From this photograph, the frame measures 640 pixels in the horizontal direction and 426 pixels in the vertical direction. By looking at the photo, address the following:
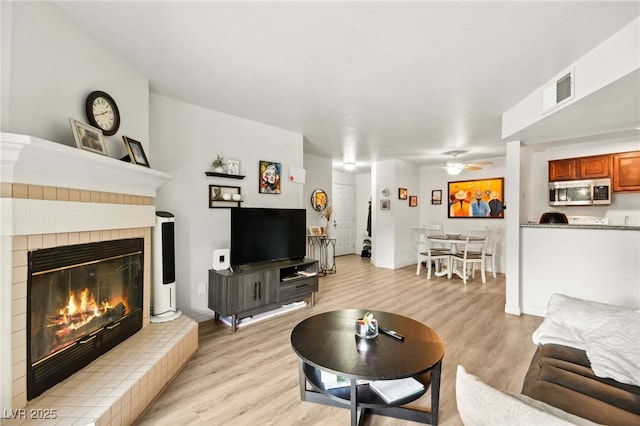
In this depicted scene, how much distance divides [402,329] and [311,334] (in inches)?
24.6

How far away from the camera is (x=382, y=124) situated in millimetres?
3703

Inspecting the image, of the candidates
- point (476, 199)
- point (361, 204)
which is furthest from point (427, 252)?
point (361, 204)

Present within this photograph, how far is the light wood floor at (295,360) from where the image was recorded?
168 centimetres

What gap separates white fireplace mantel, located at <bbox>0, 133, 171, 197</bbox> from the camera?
1.26 metres

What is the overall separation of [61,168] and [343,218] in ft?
22.1

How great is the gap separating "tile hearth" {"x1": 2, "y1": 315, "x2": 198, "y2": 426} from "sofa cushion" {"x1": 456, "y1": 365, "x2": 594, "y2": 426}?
63.0 inches

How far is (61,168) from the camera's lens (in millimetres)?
1542

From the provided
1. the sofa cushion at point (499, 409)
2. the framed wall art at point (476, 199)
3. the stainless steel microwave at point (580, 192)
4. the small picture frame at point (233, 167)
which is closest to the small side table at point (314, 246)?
the small picture frame at point (233, 167)

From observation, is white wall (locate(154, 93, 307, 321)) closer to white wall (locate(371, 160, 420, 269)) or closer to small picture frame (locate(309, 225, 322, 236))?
small picture frame (locate(309, 225, 322, 236))

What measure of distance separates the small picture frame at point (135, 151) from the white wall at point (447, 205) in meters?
5.54

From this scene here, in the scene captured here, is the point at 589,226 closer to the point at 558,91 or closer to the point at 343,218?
the point at 558,91

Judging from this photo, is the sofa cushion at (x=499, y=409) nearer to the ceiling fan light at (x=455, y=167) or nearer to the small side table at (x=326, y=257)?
the small side table at (x=326, y=257)

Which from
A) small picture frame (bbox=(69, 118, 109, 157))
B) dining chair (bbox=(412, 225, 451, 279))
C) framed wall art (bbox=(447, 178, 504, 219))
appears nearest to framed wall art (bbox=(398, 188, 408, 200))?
dining chair (bbox=(412, 225, 451, 279))

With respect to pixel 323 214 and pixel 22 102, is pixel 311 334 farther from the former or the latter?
pixel 323 214
